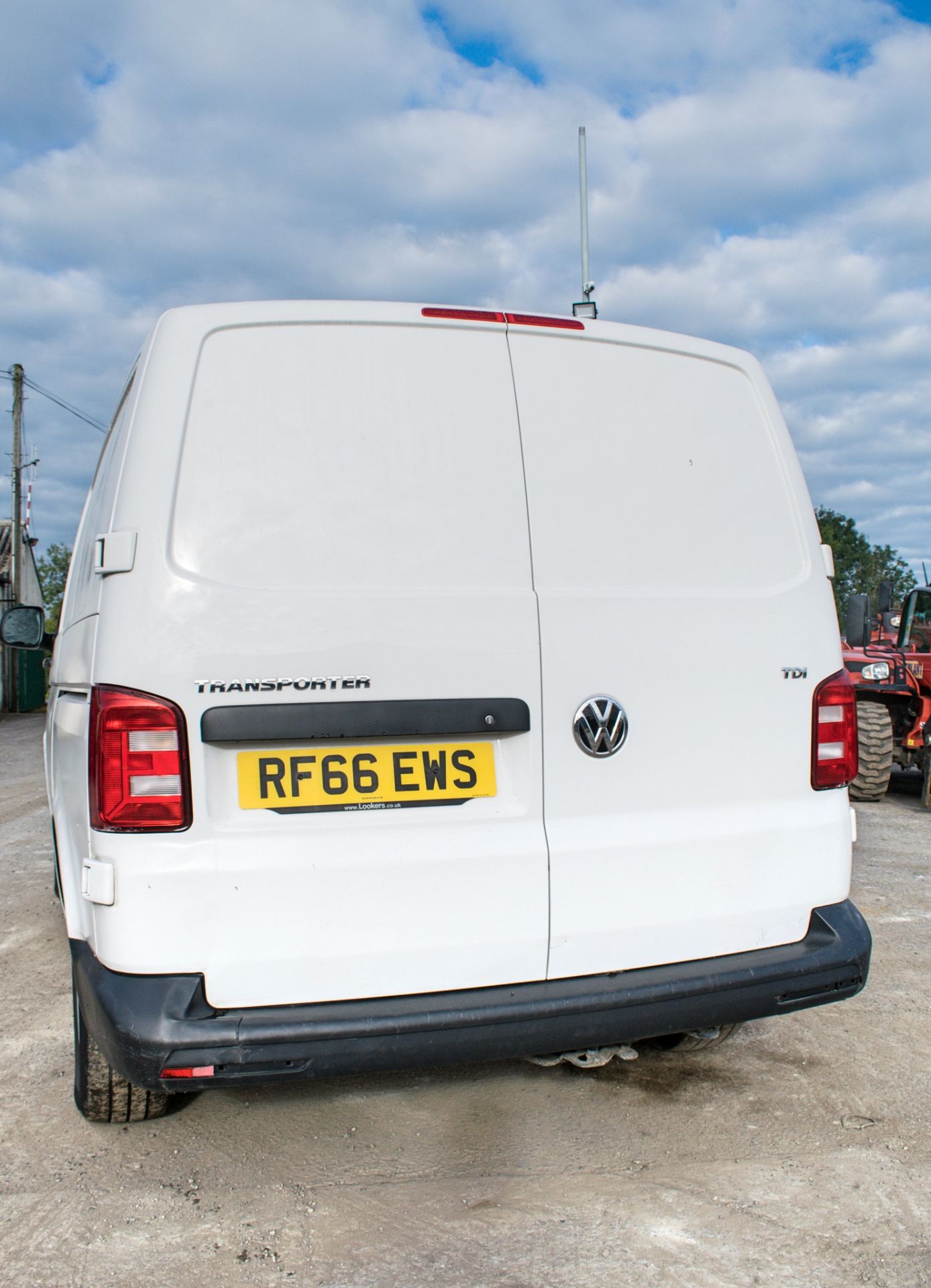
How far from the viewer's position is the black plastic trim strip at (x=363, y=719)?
202 centimetres

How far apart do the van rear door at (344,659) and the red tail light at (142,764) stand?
0.12 feet

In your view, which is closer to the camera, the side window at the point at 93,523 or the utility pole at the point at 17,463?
the side window at the point at 93,523

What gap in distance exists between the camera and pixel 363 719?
2.09 meters

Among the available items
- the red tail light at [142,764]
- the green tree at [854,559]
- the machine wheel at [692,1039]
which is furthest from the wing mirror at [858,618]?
the green tree at [854,559]

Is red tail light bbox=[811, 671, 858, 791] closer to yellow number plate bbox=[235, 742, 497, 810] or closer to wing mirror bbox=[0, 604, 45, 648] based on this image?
yellow number plate bbox=[235, 742, 497, 810]

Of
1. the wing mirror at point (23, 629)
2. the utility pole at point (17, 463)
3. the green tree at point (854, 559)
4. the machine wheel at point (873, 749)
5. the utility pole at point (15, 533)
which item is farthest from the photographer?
the green tree at point (854, 559)

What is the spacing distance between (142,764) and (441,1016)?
0.83 metres

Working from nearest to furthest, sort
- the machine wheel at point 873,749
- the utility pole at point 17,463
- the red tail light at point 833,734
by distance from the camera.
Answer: the red tail light at point 833,734
the machine wheel at point 873,749
the utility pole at point 17,463

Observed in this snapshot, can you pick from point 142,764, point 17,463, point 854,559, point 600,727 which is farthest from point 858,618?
point 854,559

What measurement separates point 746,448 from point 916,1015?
225 cm

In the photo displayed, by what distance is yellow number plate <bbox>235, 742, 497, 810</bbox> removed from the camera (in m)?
2.06

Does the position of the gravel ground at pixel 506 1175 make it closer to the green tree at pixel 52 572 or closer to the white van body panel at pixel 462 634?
the white van body panel at pixel 462 634

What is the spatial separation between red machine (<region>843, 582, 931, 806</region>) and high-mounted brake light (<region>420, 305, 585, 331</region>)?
5.59 metres

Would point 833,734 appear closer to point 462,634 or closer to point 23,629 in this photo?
point 462,634
